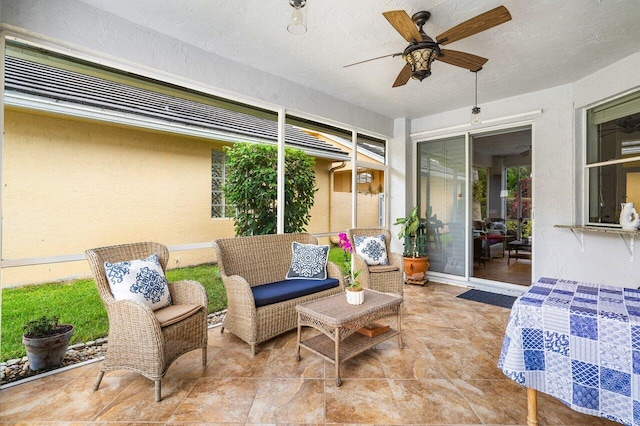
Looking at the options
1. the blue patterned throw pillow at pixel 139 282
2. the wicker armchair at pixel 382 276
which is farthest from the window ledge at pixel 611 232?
the blue patterned throw pillow at pixel 139 282

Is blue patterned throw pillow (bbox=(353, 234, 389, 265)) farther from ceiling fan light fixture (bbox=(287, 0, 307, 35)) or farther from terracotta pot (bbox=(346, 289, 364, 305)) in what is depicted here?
ceiling fan light fixture (bbox=(287, 0, 307, 35))

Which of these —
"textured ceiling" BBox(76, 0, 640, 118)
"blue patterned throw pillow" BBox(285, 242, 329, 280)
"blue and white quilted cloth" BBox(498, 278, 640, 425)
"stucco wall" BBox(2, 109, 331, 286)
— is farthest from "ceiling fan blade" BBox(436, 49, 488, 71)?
"stucco wall" BBox(2, 109, 331, 286)

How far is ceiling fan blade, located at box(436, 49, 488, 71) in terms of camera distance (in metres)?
2.39

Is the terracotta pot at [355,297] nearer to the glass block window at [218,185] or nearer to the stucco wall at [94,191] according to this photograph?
the stucco wall at [94,191]

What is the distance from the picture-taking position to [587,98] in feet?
11.6

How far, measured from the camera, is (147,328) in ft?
6.31

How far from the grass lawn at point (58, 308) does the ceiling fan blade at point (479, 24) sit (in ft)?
10.6

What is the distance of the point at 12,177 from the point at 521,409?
4.17 m

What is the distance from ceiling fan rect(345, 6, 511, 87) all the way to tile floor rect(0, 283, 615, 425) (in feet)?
7.69

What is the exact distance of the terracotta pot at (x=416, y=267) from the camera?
15.7ft

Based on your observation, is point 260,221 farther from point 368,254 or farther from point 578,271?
point 578,271

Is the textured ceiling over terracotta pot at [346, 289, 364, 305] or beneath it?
over

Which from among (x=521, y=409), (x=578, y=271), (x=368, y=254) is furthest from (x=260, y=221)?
(x=578, y=271)

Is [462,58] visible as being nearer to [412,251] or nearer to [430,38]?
[430,38]
